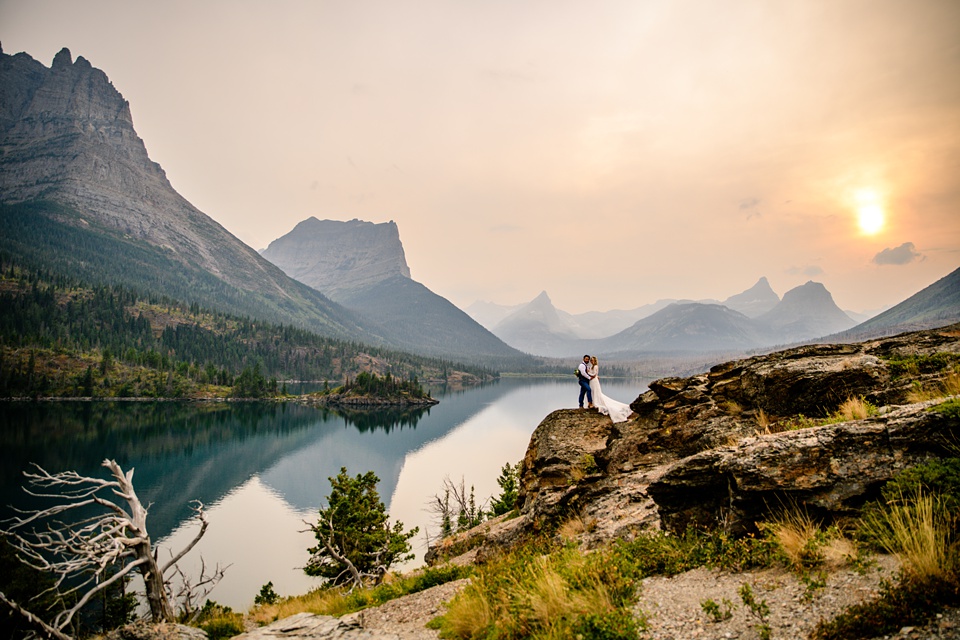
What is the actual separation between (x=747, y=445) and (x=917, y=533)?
138 inches

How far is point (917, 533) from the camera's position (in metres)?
6.13

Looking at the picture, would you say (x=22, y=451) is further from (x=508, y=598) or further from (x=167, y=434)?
(x=508, y=598)

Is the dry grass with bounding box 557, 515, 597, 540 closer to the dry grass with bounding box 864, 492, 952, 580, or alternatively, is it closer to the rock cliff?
the rock cliff

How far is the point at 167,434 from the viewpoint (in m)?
99.1

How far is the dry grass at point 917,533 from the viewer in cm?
568

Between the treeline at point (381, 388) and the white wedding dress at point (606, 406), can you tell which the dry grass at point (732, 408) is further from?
the treeline at point (381, 388)

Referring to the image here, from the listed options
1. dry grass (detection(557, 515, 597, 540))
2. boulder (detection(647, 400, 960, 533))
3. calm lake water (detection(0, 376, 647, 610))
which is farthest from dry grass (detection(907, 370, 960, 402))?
calm lake water (detection(0, 376, 647, 610))

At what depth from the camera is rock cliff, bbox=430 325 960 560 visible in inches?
319

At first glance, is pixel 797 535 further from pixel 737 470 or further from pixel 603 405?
pixel 603 405

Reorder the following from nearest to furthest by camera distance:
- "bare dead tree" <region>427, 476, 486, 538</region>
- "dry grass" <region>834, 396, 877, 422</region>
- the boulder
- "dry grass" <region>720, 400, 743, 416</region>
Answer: the boulder
"dry grass" <region>834, 396, 877, 422</region>
"dry grass" <region>720, 400, 743, 416</region>
"bare dead tree" <region>427, 476, 486, 538</region>

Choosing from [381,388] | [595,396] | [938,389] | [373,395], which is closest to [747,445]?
[938,389]

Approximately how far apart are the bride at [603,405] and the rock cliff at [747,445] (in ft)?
2.81

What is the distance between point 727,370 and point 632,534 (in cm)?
800

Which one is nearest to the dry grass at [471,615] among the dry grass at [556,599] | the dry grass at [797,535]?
the dry grass at [556,599]
